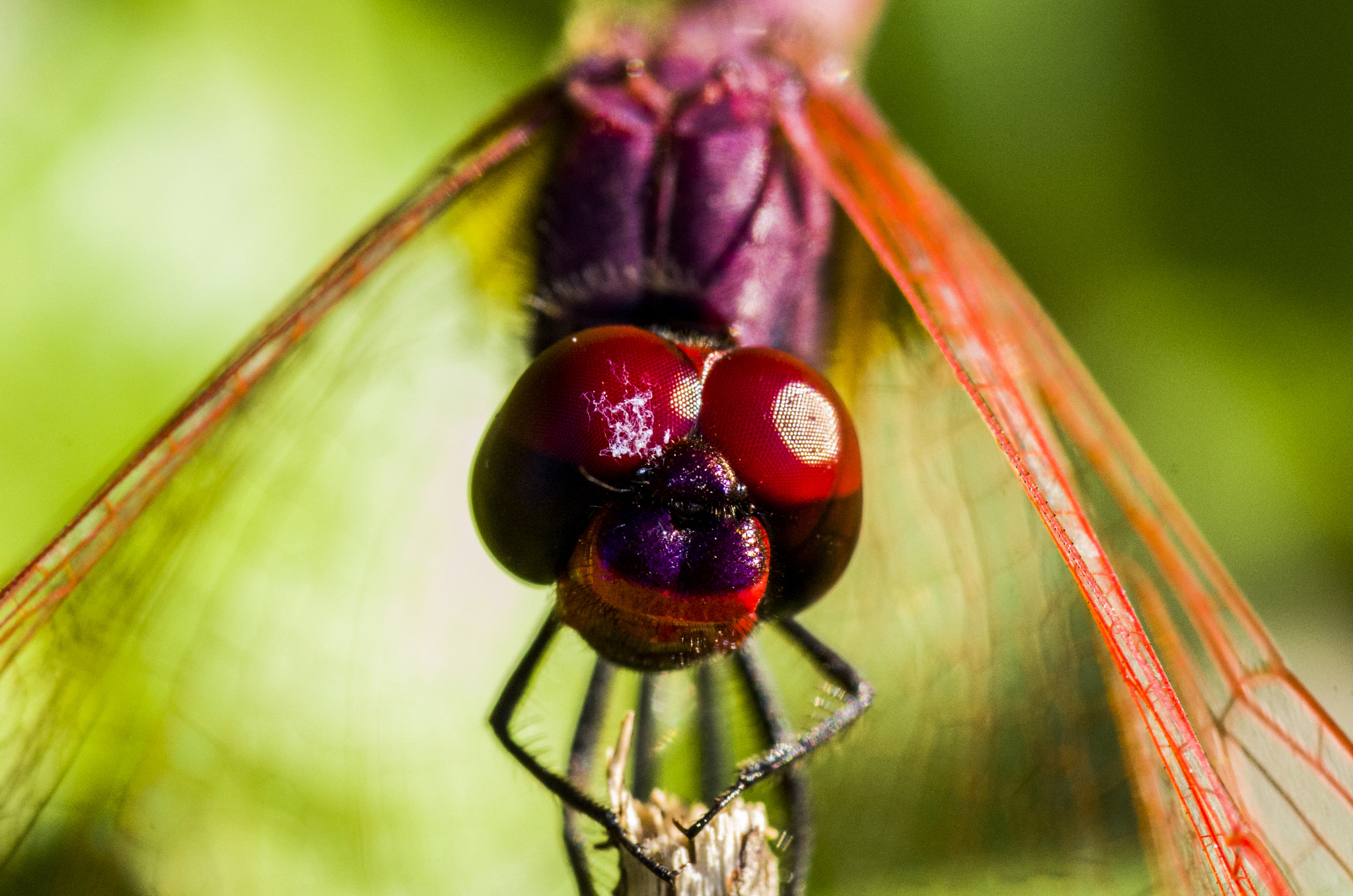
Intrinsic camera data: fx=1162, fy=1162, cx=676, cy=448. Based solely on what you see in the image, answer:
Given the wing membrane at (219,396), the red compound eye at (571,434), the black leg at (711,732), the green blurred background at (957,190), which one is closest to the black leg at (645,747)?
the black leg at (711,732)

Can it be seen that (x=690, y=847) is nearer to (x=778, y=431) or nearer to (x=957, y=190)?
(x=778, y=431)

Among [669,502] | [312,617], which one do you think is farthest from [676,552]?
[312,617]

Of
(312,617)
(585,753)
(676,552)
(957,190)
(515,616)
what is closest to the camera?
(676,552)

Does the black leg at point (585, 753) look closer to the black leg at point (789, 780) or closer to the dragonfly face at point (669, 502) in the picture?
the dragonfly face at point (669, 502)

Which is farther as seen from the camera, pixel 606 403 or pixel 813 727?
pixel 813 727

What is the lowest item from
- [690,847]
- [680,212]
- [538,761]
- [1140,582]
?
[1140,582]

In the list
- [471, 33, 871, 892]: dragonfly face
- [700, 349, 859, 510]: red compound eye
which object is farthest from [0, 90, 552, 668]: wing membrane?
[700, 349, 859, 510]: red compound eye

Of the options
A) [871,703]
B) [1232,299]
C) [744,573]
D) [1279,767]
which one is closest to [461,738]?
[871,703]
